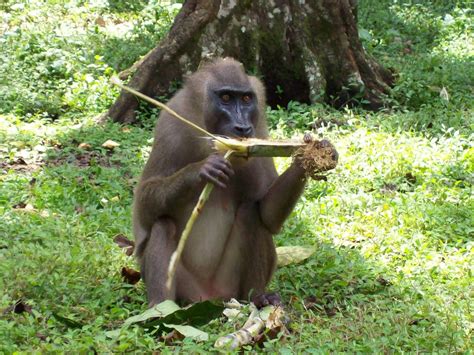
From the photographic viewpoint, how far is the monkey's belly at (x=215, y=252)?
637cm

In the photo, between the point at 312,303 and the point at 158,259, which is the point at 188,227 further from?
the point at 312,303

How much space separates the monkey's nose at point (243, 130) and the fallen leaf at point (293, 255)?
1439 mm

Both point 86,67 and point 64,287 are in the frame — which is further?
point 86,67

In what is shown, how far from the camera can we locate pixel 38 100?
10969 millimetres

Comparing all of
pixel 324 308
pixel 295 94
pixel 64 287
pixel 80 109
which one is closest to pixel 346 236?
pixel 324 308

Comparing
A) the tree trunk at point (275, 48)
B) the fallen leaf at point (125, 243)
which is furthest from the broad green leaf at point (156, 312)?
the tree trunk at point (275, 48)

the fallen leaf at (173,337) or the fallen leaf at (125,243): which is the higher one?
the fallen leaf at (125,243)

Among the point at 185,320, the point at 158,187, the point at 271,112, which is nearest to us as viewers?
the point at 185,320

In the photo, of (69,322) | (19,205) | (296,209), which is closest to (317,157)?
(69,322)

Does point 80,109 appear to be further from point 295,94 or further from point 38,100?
point 295,94

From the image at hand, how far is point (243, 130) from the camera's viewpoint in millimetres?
5914

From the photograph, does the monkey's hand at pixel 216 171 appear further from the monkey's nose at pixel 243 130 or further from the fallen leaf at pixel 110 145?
the fallen leaf at pixel 110 145

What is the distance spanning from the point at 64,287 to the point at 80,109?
5.22m

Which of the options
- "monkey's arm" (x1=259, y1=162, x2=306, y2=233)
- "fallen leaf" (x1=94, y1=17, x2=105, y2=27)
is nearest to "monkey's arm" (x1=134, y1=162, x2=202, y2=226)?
"monkey's arm" (x1=259, y1=162, x2=306, y2=233)
